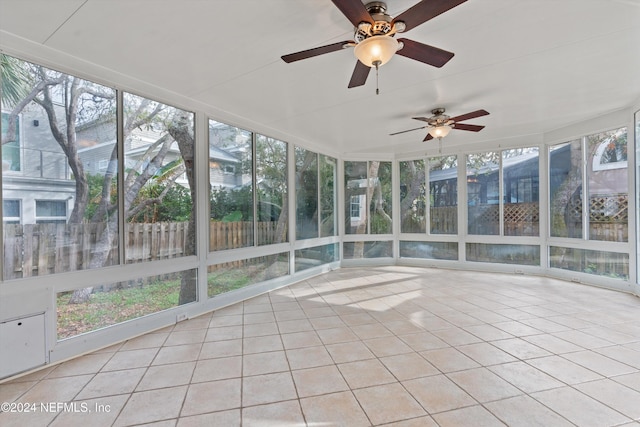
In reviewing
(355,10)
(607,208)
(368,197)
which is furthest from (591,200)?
(355,10)

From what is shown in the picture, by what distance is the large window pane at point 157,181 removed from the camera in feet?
10.5

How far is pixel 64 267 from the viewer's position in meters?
2.70

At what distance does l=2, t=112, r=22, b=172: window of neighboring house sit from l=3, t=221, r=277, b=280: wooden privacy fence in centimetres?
48

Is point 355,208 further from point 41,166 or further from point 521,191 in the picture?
point 41,166

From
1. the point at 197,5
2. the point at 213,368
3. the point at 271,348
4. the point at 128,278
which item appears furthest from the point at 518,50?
the point at 128,278

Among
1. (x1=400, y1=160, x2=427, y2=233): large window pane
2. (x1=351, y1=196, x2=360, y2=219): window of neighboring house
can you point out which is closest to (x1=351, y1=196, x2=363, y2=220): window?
(x1=351, y1=196, x2=360, y2=219): window of neighboring house

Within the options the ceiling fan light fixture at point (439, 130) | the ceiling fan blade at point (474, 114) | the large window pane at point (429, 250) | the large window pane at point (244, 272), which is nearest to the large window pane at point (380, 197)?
the large window pane at point (429, 250)

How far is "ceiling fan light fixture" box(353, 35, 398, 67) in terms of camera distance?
1.98 meters

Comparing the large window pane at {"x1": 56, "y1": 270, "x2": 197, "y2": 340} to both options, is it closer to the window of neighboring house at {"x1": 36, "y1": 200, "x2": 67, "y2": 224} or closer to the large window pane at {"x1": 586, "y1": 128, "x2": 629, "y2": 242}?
the window of neighboring house at {"x1": 36, "y1": 200, "x2": 67, "y2": 224}

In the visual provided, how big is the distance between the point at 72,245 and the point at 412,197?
622 centimetres

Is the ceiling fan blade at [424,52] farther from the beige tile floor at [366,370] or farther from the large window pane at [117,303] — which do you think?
the large window pane at [117,303]

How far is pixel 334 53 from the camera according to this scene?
260cm

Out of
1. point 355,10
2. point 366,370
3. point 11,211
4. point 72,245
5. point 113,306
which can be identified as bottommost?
point 366,370

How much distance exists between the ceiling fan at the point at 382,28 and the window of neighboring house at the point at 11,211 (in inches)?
98.2
